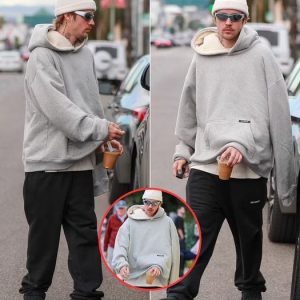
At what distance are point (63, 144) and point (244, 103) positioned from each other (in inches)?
39.2

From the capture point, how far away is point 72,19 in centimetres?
578

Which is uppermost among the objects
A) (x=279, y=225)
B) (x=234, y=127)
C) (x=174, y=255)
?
(x=234, y=127)

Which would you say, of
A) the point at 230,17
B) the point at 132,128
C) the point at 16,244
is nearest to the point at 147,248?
the point at 230,17

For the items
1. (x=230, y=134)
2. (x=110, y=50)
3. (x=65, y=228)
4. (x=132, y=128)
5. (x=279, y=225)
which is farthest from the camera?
(x=110, y=50)

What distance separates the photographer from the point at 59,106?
18.6 ft

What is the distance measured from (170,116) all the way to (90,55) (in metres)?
10.5

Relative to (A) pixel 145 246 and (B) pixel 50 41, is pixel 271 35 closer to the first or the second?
(B) pixel 50 41

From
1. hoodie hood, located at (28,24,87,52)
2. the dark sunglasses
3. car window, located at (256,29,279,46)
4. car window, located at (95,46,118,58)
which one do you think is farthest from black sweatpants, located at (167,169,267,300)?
car window, located at (95,46,118,58)

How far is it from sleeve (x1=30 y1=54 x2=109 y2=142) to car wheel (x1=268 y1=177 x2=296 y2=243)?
2.68m

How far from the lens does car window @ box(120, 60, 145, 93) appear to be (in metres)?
10.2

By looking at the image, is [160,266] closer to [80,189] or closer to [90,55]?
[80,189]

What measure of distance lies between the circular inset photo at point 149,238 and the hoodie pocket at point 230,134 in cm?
39

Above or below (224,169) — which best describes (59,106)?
above

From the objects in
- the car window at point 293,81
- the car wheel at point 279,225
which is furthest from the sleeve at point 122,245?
the car window at point 293,81
